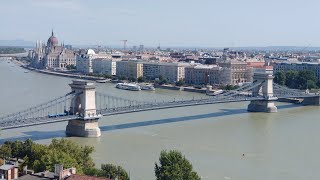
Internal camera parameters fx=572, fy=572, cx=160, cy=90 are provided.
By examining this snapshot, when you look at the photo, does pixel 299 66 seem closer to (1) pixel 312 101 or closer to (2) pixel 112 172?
(1) pixel 312 101

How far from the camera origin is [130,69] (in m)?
43.3

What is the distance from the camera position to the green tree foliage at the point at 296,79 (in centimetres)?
3219

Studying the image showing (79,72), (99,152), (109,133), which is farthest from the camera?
(79,72)

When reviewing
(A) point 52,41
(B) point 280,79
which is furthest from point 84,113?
(A) point 52,41

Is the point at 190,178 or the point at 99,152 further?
the point at 99,152

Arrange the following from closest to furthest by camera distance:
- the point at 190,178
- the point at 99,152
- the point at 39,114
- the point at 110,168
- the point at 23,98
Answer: the point at 190,178, the point at 110,168, the point at 99,152, the point at 39,114, the point at 23,98

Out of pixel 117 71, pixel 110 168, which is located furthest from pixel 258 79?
pixel 117 71

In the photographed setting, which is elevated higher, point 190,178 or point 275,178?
point 190,178

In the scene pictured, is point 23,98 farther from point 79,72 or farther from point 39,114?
point 79,72

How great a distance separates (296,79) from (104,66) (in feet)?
64.3

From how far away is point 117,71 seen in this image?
4538 cm

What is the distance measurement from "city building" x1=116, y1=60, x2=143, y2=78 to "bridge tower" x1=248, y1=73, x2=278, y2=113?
1732cm

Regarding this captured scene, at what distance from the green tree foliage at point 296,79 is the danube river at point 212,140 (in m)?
10.4

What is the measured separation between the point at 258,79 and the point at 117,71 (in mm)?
21509
